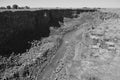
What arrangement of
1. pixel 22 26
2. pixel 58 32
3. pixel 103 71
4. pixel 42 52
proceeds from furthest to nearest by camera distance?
1. pixel 58 32
2. pixel 22 26
3. pixel 42 52
4. pixel 103 71

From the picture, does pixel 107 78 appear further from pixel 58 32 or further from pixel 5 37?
pixel 58 32

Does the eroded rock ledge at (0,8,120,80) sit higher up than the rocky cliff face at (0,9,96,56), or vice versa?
the rocky cliff face at (0,9,96,56)

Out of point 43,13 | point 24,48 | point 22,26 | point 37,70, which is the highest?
point 43,13

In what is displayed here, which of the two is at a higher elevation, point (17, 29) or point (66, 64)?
point (17, 29)

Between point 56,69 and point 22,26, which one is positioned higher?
point 22,26

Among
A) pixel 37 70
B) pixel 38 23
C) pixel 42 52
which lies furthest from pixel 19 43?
pixel 38 23

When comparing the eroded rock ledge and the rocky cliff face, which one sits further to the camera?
the rocky cliff face

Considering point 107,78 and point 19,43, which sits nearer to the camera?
point 107,78

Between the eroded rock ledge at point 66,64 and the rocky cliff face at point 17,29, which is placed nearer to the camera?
the eroded rock ledge at point 66,64

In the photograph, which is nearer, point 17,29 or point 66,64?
point 66,64

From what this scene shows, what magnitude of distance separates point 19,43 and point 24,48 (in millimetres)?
1619

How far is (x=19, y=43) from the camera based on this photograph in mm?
23141

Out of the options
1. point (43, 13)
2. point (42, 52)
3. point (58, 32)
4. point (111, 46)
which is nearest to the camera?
point (111, 46)

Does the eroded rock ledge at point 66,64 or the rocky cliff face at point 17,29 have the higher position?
the rocky cliff face at point 17,29
